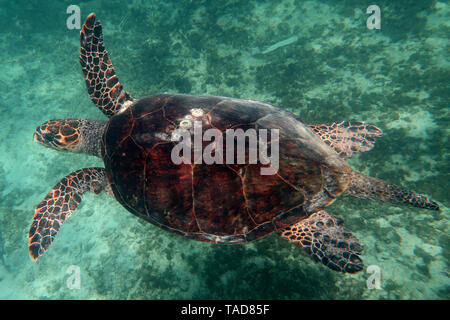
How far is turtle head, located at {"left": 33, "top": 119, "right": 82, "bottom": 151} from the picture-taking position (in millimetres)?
3723

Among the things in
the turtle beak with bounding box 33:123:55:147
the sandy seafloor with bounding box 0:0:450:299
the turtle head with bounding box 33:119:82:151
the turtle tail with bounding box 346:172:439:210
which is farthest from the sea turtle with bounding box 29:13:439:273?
the turtle beak with bounding box 33:123:55:147

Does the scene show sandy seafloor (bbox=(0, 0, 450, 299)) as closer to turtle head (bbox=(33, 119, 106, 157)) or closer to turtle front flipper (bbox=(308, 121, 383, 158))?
turtle front flipper (bbox=(308, 121, 383, 158))

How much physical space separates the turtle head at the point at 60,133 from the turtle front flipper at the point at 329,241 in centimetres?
408

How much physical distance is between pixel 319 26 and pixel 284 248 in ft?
22.1

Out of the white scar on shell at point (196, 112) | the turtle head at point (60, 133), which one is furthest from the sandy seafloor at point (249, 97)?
the white scar on shell at point (196, 112)

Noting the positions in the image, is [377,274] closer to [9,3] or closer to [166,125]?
[166,125]

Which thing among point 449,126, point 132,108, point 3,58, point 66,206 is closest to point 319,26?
point 449,126

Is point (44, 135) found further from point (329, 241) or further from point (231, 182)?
point (329, 241)

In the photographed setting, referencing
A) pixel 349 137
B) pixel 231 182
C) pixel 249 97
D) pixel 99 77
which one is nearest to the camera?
pixel 231 182

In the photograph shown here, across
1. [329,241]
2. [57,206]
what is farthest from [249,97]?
[57,206]

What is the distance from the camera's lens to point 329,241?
249cm

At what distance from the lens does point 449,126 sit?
3768 mm

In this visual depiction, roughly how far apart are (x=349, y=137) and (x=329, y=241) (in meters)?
1.69

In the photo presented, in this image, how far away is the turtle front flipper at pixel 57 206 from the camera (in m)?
2.98
